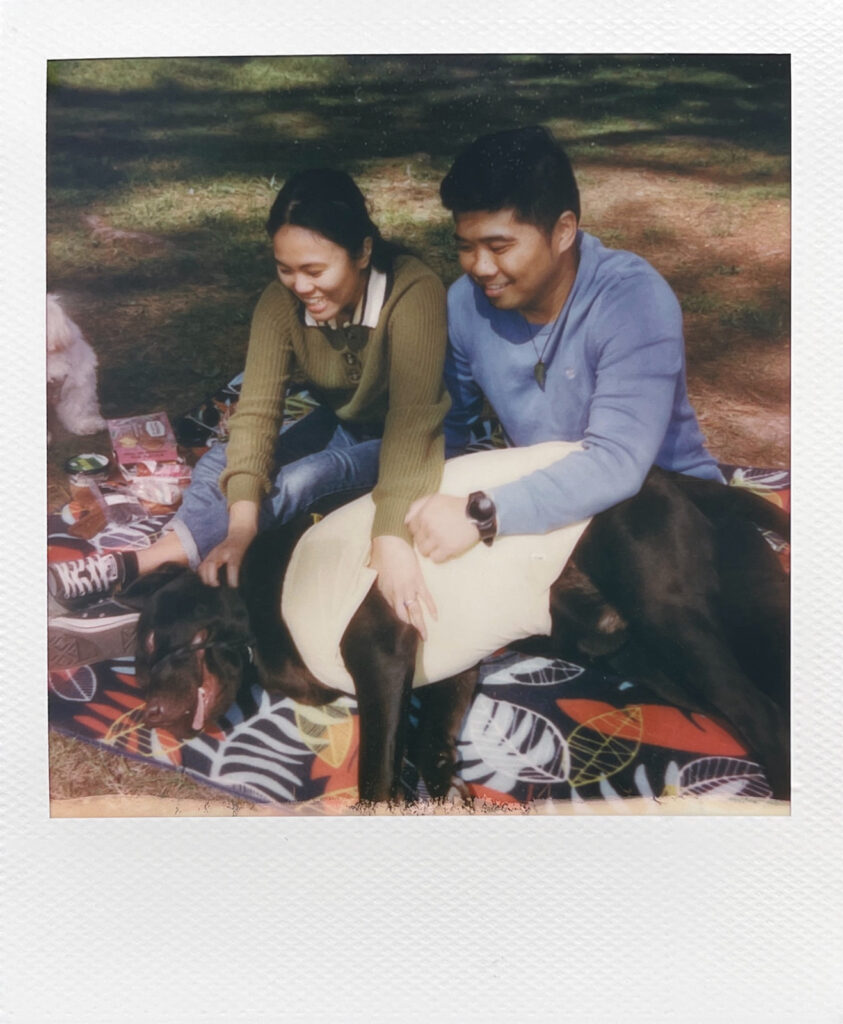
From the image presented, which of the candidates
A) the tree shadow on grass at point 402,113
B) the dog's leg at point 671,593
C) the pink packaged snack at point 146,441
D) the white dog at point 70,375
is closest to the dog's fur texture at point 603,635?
the dog's leg at point 671,593

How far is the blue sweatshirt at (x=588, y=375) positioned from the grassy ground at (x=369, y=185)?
59 millimetres

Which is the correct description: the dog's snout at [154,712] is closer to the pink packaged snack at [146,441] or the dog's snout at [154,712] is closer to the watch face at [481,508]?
the pink packaged snack at [146,441]

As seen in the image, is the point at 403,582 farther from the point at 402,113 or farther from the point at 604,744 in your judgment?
the point at 402,113

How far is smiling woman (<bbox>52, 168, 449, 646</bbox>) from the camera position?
1731 millimetres

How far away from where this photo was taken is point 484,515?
1735 mm

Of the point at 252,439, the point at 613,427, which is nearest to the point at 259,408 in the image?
the point at 252,439

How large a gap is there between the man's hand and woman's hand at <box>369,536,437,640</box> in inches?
1.3

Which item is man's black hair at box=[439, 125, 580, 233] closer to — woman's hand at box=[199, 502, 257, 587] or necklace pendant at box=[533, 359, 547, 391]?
necklace pendant at box=[533, 359, 547, 391]

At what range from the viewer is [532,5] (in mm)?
1748

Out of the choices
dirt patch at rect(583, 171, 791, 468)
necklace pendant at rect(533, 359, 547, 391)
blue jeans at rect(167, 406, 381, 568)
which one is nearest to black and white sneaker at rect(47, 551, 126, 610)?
blue jeans at rect(167, 406, 381, 568)

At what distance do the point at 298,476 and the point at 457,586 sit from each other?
368 millimetres

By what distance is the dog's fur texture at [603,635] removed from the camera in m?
1.74

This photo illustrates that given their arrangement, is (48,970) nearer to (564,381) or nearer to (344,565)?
(344,565)

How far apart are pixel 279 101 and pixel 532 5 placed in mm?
509
